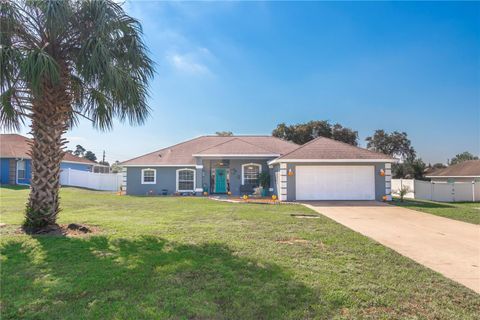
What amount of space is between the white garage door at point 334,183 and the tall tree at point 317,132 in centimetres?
2407

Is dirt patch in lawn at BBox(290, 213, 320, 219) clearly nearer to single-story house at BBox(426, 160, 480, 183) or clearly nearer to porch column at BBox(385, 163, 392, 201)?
porch column at BBox(385, 163, 392, 201)

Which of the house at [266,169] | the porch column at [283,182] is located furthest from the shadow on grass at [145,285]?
the house at [266,169]

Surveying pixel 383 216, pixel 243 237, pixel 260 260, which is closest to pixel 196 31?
pixel 243 237

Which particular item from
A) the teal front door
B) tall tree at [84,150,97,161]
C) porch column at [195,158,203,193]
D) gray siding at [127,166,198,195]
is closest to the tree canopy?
tall tree at [84,150,97,161]

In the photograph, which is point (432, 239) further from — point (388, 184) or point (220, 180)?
point (220, 180)

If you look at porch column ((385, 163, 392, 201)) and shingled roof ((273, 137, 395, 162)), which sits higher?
shingled roof ((273, 137, 395, 162))

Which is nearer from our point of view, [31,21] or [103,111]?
[31,21]

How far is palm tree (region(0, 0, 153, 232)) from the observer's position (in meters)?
5.84

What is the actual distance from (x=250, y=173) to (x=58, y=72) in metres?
15.9

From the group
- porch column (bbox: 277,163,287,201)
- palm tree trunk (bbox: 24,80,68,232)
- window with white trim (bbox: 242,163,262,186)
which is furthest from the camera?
window with white trim (bbox: 242,163,262,186)

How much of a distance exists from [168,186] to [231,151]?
5.89 m

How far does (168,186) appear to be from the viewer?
21547mm

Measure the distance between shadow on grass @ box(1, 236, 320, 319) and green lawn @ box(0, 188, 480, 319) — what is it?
0.01 metres

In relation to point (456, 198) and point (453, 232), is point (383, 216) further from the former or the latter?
point (456, 198)
